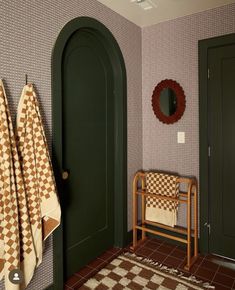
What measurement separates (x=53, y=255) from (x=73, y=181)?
61 centimetres

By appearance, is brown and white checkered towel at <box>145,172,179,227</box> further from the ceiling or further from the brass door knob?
the ceiling

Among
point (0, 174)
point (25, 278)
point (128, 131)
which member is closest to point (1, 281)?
point (25, 278)

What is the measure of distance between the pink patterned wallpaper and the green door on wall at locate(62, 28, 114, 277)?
0.52 m

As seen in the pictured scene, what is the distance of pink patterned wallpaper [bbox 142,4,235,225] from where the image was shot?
8.03 ft

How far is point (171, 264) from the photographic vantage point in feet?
7.72

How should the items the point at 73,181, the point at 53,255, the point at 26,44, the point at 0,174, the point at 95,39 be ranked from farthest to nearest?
the point at 95,39, the point at 73,181, the point at 53,255, the point at 26,44, the point at 0,174

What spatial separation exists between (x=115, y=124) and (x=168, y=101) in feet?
2.08

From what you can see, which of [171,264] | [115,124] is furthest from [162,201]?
[115,124]

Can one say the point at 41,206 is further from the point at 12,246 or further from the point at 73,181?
the point at 73,181

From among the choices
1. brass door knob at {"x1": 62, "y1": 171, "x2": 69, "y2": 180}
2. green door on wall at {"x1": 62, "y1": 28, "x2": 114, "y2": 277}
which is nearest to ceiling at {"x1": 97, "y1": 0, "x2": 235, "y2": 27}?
green door on wall at {"x1": 62, "y1": 28, "x2": 114, "y2": 277}

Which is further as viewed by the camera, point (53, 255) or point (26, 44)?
point (53, 255)

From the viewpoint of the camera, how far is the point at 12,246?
1.45m

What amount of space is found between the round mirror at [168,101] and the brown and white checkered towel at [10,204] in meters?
1.70

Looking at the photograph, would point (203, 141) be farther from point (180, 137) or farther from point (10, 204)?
point (10, 204)
